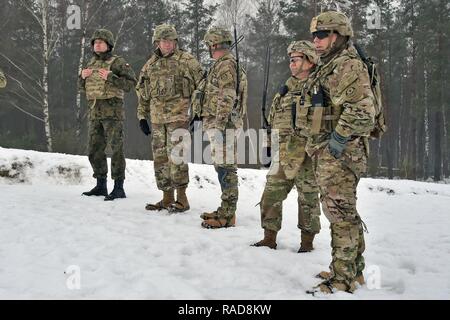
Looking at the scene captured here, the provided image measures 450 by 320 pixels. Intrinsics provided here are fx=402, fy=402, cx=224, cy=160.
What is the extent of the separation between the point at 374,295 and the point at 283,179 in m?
1.47

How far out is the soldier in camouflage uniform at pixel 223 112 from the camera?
4887 millimetres

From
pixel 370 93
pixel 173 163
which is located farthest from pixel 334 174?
pixel 173 163

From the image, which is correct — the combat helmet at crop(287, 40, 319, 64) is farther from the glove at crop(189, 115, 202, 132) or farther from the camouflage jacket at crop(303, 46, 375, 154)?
the glove at crop(189, 115, 202, 132)

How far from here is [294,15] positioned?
23422 millimetres

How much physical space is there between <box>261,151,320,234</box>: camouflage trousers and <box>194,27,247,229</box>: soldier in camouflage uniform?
89 cm

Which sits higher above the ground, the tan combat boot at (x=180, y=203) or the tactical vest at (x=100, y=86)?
the tactical vest at (x=100, y=86)

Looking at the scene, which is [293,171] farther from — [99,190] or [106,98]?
[99,190]

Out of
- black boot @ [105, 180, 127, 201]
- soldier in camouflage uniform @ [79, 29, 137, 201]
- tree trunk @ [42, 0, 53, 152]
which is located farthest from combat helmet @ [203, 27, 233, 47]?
tree trunk @ [42, 0, 53, 152]

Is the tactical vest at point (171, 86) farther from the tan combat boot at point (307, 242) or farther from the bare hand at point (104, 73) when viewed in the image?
the tan combat boot at point (307, 242)

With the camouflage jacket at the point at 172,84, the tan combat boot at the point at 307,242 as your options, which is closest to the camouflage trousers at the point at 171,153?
the camouflage jacket at the point at 172,84

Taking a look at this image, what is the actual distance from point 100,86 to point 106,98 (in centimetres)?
21

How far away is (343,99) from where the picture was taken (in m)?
3.06

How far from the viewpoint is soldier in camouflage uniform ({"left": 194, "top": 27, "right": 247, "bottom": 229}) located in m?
4.89

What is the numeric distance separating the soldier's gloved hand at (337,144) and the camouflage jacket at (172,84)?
2957 mm
